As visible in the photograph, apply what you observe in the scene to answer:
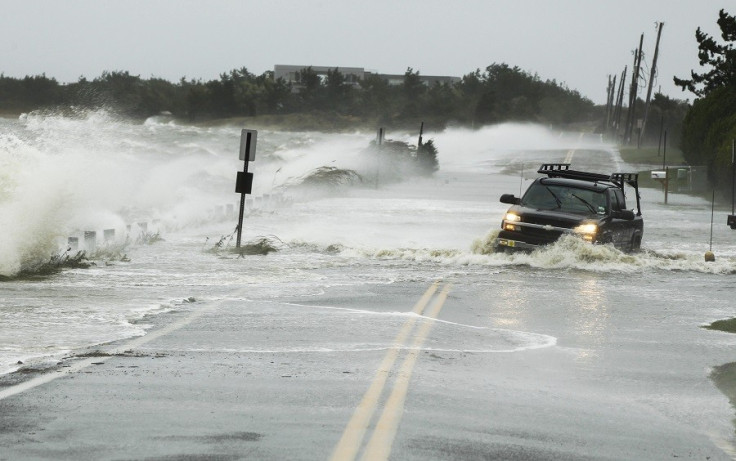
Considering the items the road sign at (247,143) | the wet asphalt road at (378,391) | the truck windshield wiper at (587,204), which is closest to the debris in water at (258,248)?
the road sign at (247,143)

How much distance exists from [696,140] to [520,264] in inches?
2050

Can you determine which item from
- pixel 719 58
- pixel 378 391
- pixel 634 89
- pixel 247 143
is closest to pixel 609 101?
pixel 634 89

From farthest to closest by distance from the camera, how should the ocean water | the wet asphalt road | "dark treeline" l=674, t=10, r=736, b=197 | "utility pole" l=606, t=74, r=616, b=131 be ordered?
"utility pole" l=606, t=74, r=616, b=131
"dark treeline" l=674, t=10, r=736, b=197
the ocean water
the wet asphalt road

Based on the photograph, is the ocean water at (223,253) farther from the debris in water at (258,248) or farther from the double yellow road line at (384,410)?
the double yellow road line at (384,410)

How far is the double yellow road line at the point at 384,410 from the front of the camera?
7.05 m

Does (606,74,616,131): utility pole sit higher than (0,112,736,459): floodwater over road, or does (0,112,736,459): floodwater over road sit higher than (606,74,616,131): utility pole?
(606,74,616,131): utility pole

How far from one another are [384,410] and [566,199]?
14.6 meters

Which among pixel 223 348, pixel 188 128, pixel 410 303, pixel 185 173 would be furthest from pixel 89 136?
pixel 188 128

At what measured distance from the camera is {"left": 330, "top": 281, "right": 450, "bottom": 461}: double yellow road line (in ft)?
23.1

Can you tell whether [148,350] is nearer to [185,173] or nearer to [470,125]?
[185,173]

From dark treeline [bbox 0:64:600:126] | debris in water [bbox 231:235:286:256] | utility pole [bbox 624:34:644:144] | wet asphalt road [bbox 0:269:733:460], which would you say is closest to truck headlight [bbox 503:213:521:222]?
debris in water [bbox 231:235:286:256]

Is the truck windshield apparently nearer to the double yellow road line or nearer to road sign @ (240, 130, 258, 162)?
road sign @ (240, 130, 258, 162)

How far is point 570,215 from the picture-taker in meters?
21.5

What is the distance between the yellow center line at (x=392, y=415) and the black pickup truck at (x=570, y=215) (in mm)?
9554
